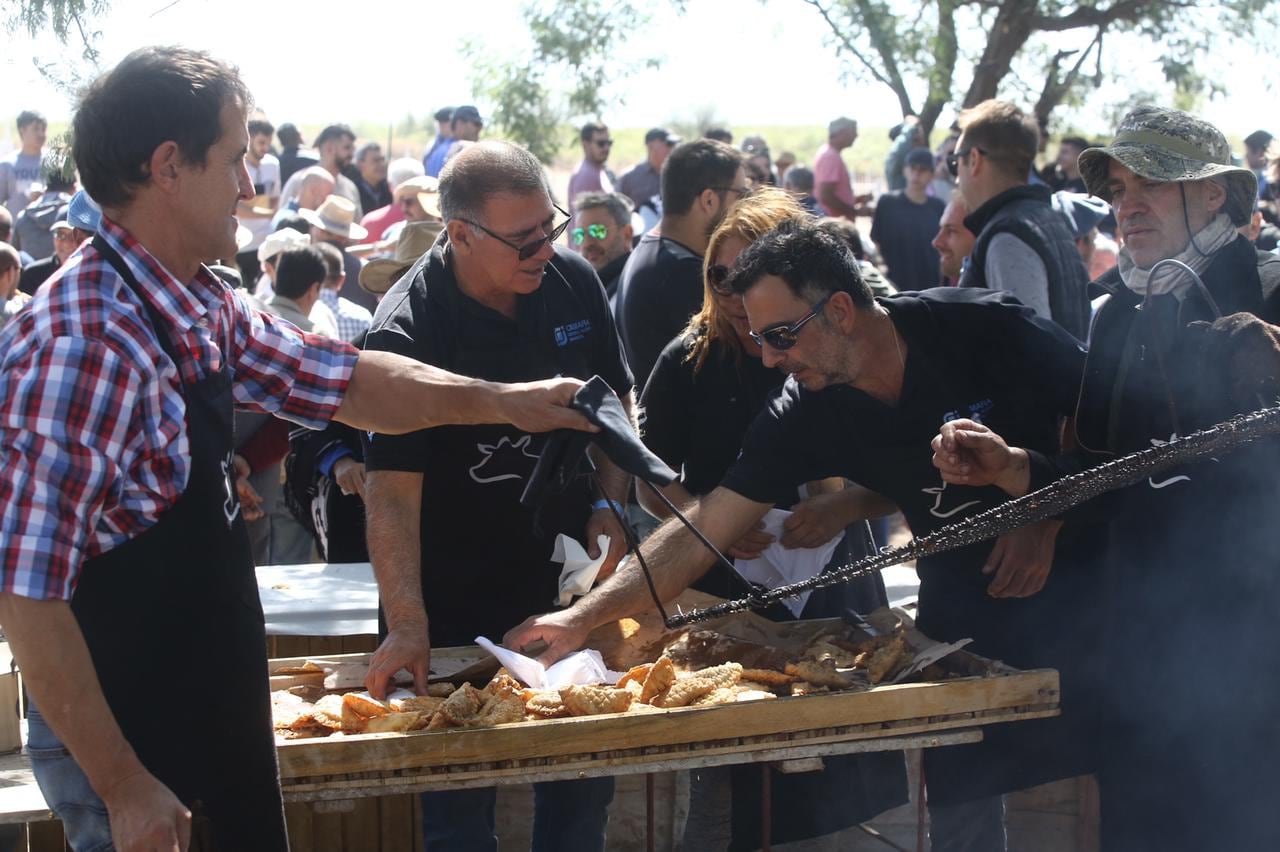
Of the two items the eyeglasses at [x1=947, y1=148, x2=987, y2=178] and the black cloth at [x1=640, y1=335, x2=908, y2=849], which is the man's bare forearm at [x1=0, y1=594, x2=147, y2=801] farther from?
the eyeglasses at [x1=947, y1=148, x2=987, y2=178]

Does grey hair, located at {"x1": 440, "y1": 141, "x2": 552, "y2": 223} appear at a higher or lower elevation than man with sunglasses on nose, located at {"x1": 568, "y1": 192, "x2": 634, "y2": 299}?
lower

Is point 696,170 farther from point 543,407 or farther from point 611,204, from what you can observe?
point 543,407

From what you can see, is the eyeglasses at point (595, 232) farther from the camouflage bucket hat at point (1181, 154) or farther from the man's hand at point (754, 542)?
the camouflage bucket hat at point (1181, 154)

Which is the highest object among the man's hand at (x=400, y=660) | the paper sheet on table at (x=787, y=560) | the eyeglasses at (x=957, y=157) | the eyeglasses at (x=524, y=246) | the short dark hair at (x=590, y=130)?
the short dark hair at (x=590, y=130)

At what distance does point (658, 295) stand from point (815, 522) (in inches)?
56.7

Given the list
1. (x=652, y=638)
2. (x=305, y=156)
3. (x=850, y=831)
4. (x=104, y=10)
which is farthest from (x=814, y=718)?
(x=305, y=156)

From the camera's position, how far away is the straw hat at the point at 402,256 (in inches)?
209

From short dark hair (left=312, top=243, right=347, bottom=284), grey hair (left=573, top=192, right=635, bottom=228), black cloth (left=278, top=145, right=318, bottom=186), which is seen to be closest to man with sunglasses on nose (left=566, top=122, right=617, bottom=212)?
black cloth (left=278, top=145, right=318, bottom=186)

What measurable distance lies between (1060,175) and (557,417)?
1079 centimetres

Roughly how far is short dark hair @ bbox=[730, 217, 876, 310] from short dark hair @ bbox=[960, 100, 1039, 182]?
1.75 m

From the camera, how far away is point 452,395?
2.56 m

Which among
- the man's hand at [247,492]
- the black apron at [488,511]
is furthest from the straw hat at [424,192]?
the black apron at [488,511]

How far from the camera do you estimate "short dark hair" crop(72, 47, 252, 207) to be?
6.62 ft

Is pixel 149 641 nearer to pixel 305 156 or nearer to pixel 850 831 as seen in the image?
pixel 850 831
